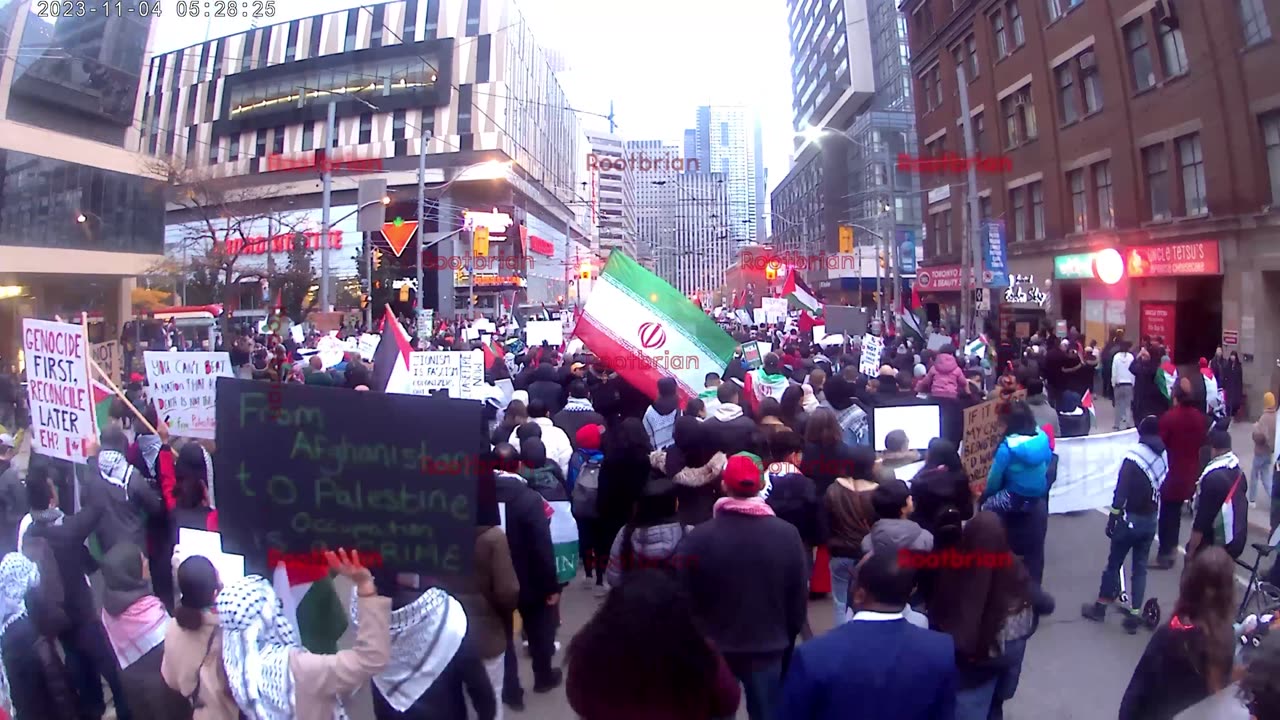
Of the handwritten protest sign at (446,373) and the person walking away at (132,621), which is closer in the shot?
the person walking away at (132,621)

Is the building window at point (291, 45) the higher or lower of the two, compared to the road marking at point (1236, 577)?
higher

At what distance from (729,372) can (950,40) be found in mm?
26011

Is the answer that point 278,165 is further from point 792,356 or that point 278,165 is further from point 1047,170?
point 792,356

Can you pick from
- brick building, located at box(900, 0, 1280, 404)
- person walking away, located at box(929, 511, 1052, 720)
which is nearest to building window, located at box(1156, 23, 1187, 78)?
brick building, located at box(900, 0, 1280, 404)

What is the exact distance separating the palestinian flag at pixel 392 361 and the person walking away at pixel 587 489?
1724 millimetres

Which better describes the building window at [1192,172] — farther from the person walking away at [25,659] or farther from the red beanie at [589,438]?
the person walking away at [25,659]

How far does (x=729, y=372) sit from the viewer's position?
11938mm

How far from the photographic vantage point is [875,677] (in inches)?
108

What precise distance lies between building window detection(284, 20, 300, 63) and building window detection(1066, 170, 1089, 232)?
42531 mm

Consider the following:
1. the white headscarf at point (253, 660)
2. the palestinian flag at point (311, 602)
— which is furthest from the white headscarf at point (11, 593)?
the white headscarf at point (253, 660)

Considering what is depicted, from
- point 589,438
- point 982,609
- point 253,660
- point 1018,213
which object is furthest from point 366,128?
point 982,609

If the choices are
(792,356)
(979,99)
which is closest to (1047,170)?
(979,99)

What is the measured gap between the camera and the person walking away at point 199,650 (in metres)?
3.10

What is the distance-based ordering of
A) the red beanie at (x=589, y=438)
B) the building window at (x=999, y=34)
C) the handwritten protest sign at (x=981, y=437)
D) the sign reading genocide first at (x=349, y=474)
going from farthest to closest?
the building window at (x=999, y=34), the red beanie at (x=589, y=438), the handwritten protest sign at (x=981, y=437), the sign reading genocide first at (x=349, y=474)
